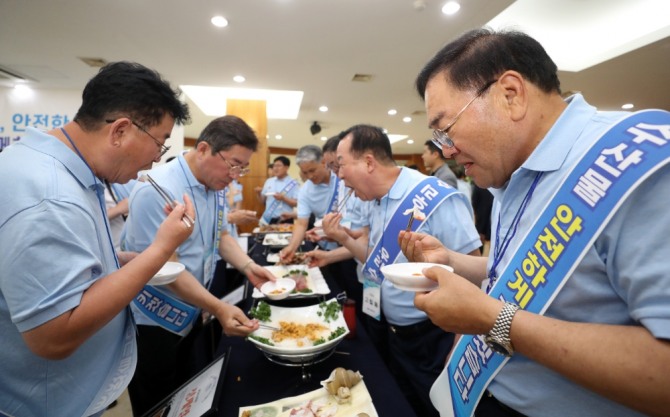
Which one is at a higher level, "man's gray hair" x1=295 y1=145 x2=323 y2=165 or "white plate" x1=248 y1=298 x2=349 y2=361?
"man's gray hair" x1=295 y1=145 x2=323 y2=165

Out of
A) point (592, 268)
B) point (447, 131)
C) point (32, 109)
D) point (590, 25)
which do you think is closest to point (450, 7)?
point (590, 25)

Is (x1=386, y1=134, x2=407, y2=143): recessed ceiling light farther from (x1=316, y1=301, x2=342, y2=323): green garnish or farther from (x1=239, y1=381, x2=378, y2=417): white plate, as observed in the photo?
(x1=239, y1=381, x2=378, y2=417): white plate

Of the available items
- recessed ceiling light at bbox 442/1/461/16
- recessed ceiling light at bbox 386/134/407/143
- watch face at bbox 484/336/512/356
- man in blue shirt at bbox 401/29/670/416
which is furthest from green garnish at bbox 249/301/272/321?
recessed ceiling light at bbox 386/134/407/143

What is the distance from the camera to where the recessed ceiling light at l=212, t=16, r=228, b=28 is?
3.44 metres

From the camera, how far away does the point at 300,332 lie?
4.29 ft

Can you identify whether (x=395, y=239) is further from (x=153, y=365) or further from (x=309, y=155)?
(x=309, y=155)

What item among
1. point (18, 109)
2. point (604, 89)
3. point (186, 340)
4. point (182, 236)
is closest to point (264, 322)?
point (186, 340)

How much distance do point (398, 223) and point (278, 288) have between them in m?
0.79

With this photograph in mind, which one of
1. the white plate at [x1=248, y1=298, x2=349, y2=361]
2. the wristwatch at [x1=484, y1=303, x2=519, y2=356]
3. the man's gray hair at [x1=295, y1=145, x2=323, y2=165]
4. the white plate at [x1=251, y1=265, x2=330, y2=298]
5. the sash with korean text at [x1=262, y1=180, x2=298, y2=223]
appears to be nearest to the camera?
the wristwatch at [x1=484, y1=303, x2=519, y2=356]

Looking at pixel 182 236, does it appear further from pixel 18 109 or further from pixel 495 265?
pixel 18 109

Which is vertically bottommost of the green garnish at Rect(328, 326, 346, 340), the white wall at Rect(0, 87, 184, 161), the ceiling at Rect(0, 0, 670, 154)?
the green garnish at Rect(328, 326, 346, 340)

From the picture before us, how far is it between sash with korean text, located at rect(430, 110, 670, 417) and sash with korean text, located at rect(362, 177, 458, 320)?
0.70 meters

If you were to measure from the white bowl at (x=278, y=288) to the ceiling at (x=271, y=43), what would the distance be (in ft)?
9.71

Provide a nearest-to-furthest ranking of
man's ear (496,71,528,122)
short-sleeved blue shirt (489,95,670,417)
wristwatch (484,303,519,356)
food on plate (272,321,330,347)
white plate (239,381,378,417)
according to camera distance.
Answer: short-sleeved blue shirt (489,95,670,417)
wristwatch (484,303,519,356)
man's ear (496,71,528,122)
white plate (239,381,378,417)
food on plate (272,321,330,347)
